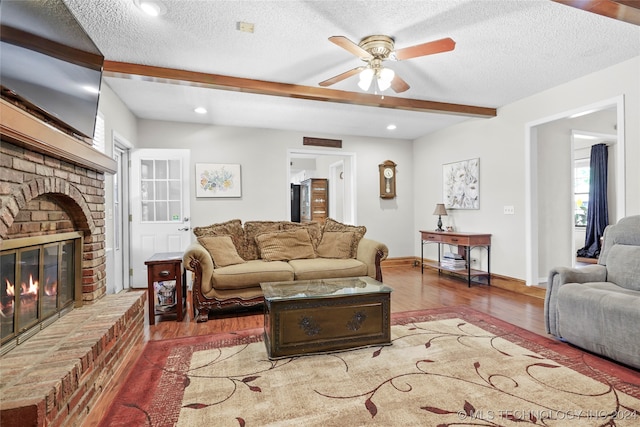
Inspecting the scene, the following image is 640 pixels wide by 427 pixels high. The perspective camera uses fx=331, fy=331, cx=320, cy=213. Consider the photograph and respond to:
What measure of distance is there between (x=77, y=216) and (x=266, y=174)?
330 cm

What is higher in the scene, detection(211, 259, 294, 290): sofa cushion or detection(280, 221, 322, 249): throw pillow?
detection(280, 221, 322, 249): throw pillow

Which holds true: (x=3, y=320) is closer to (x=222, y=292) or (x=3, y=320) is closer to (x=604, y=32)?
(x=222, y=292)

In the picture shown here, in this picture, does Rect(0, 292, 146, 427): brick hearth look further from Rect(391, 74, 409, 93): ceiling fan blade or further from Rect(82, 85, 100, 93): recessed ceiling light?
Rect(391, 74, 409, 93): ceiling fan blade

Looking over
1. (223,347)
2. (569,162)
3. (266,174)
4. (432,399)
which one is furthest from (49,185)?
(569,162)

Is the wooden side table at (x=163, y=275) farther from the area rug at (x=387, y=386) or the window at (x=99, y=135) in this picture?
the window at (x=99, y=135)

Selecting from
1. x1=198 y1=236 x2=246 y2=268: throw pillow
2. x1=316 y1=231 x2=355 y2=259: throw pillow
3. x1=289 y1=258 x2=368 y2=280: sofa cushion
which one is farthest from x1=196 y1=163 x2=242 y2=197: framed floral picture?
x1=289 y1=258 x2=368 y2=280: sofa cushion

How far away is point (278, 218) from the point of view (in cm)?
549

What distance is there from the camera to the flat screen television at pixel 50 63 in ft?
4.49

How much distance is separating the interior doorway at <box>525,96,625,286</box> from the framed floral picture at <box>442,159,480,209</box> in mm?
→ 821

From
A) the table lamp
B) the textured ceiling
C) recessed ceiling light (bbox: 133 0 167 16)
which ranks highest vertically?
the textured ceiling

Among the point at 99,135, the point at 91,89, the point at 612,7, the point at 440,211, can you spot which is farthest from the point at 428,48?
the point at 440,211

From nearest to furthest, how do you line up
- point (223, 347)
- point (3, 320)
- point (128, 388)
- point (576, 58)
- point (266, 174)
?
point (3, 320), point (128, 388), point (223, 347), point (576, 58), point (266, 174)

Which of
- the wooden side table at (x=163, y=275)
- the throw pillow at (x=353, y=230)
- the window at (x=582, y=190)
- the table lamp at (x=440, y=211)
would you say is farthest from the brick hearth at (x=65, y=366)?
the window at (x=582, y=190)

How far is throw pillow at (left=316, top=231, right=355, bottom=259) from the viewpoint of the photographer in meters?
3.99
